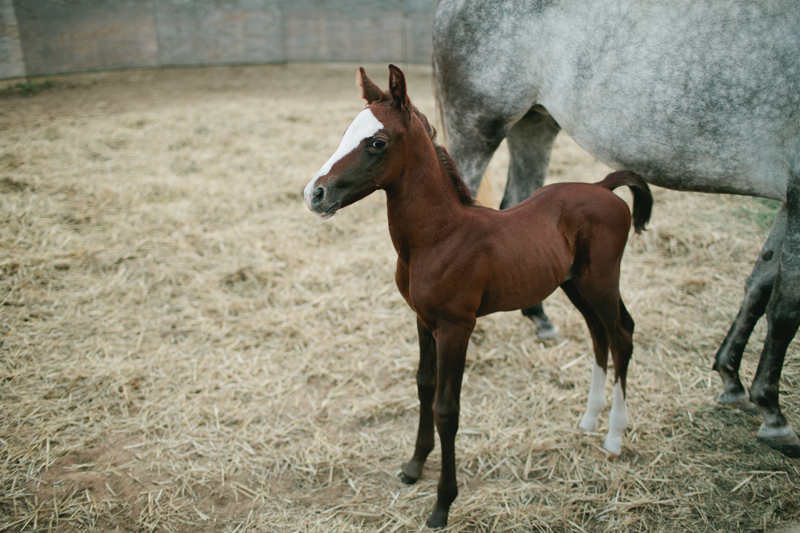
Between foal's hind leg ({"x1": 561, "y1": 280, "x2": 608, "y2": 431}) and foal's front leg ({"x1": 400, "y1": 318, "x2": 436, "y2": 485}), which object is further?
foal's hind leg ({"x1": 561, "y1": 280, "x2": 608, "y2": 431})

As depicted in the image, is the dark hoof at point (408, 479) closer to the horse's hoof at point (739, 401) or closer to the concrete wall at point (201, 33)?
the horse's hoof at point (739, 401)

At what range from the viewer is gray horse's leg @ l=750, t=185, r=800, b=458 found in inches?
77.4

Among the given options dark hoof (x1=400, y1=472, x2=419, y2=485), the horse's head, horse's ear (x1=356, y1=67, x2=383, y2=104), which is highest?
horse's ear (x1=356, y1=67, x2=383, y2=104)

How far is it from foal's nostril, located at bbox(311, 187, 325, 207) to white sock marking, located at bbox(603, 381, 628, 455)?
156 centimetres

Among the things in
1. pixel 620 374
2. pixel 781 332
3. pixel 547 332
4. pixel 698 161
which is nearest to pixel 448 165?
pixel 698 161

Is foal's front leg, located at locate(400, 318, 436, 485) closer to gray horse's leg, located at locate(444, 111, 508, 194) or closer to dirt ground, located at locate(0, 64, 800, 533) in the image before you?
dirt ground, located at locate(0, 64, 800, 533)

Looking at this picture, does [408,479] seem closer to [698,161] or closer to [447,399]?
[447,399]

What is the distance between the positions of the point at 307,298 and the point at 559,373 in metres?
1.71

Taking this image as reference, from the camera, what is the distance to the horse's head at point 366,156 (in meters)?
1.52

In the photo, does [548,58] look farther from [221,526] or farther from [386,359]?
[221,526]

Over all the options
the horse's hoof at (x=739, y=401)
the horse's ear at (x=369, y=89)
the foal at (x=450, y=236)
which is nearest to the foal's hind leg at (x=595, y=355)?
the foal at (x=450, y=236)

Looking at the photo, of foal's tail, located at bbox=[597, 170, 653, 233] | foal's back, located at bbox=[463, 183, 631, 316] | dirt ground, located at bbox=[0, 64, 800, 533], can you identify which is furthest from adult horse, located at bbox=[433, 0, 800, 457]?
dirt ground, located at bbox=[0, 64, 800, 533]

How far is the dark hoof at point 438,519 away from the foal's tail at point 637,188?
1404 millimetres

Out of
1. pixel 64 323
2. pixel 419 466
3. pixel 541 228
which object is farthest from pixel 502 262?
pixel 64 323
